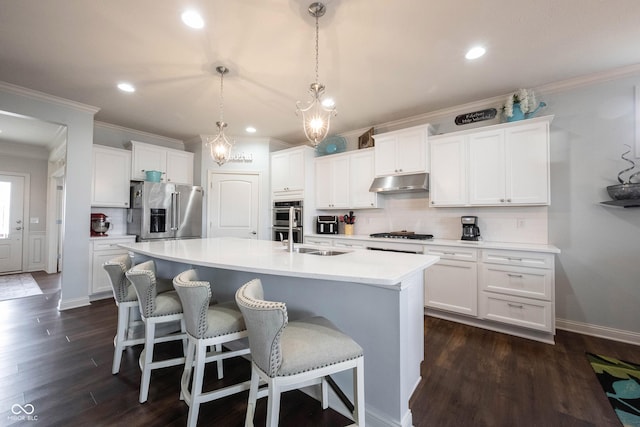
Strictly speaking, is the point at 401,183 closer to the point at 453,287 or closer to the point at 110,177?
the point at 453,287

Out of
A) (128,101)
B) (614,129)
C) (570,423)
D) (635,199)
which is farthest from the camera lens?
(128,101)

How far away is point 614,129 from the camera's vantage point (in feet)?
8.70

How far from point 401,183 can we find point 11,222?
765cm

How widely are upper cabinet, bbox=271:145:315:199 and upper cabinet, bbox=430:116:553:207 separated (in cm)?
201

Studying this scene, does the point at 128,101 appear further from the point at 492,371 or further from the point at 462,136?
the point at 492,371

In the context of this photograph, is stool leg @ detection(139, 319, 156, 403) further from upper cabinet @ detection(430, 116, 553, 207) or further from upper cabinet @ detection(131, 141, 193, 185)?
upper cabinet @ detection(131, 141, 193, 185)

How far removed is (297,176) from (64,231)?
3289 millimetres

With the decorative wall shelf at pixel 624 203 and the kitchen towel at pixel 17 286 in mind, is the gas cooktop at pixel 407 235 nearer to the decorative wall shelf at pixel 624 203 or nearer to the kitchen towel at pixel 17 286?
the decorative wall shelf at pixel 624 203

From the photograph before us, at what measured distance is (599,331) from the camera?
105 inches

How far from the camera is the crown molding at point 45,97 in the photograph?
2.99 meters

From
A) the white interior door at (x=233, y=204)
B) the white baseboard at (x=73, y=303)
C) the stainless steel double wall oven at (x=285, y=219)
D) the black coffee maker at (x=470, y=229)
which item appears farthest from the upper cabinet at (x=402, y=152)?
the white baseboard at (x=73, y=303)

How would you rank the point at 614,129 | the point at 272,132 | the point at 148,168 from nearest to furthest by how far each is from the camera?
1. the point at 614,129
2. the point at 148,168
3. the point at 272,132

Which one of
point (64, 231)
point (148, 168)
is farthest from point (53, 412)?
point (148, 168)

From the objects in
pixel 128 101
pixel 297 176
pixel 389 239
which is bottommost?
pixel 389 239
